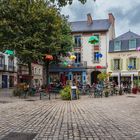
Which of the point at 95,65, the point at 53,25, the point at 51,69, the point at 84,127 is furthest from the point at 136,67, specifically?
the point at 84,127

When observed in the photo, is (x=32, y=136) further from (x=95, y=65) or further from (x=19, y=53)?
(x=95, y=65)

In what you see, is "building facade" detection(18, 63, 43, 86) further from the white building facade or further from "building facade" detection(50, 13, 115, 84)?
the white building facade

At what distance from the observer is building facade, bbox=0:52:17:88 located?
162ft

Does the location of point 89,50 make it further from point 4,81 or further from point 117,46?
point 4,81

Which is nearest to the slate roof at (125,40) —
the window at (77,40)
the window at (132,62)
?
the window at (132,62)

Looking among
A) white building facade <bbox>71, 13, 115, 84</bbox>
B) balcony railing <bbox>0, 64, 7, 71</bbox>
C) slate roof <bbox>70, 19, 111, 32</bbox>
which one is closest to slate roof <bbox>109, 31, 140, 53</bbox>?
white building facade <bbox>71, 13, 115, 84</bbox>

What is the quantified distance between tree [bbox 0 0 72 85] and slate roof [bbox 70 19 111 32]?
17925 millimetres

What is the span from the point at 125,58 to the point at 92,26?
23.9 feet

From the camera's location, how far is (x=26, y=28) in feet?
86.2

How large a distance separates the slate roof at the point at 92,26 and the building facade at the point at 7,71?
11.8 metres

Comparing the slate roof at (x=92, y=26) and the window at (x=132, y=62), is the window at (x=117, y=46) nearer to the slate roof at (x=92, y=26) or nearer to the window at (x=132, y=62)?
the window at (x=132, y=62)

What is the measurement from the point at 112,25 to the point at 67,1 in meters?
40.0

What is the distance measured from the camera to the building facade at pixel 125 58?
42037 millimetres

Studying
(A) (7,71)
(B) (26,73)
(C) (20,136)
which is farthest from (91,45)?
(C) (20,136)
